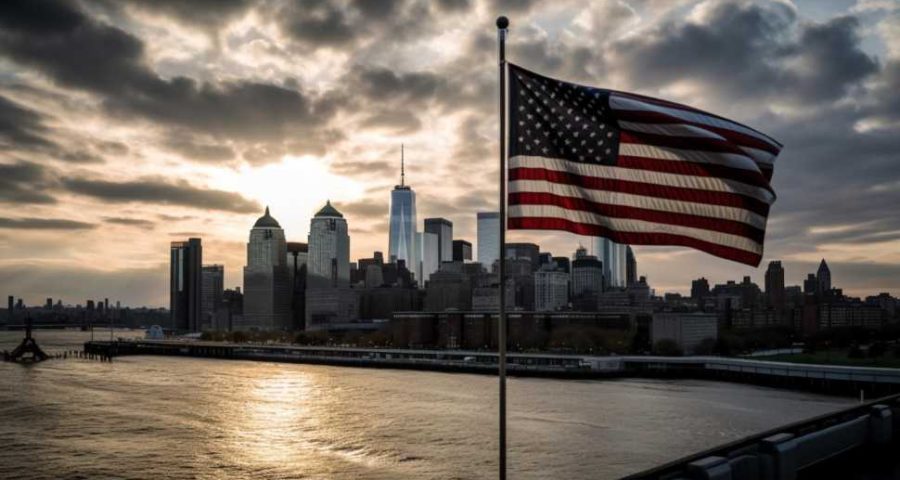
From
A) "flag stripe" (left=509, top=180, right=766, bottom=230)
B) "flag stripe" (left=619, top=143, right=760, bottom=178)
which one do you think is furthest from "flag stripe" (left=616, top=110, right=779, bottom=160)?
"flag stripe" (left=509, top=180, right=766, bottom=230)

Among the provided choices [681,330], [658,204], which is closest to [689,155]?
[658,204]

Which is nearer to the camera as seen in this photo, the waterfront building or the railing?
the railing

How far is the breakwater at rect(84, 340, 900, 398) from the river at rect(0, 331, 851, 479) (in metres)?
6.09

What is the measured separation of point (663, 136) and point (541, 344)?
153 m

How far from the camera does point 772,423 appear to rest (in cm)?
5759

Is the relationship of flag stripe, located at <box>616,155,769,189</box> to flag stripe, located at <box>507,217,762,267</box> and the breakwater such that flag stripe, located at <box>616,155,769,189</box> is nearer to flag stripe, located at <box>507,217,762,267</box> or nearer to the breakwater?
flag stripe, located at <box>507,217,762,267</box>

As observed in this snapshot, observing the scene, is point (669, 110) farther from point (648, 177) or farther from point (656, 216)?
point (656, 216)

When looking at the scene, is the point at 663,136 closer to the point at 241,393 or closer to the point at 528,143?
the point at 528,143

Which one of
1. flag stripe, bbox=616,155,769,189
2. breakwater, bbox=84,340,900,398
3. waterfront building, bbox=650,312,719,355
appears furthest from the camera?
waterfront building, bbox=650,312,719,355

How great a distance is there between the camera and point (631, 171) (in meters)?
12.7

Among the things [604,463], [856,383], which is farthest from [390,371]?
[604,463]

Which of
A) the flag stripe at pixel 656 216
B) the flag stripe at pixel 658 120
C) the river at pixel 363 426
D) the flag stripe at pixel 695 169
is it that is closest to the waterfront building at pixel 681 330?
the river at pixel 363 426

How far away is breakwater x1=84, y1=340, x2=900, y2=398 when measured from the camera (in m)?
87.6

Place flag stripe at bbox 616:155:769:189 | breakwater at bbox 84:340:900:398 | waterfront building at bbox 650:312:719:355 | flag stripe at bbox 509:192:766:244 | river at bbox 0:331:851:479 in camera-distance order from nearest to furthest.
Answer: flag stripe at bbox 616:155:769:189 < flag stripe at bbox 509:192:766:244 < river at bbox 0:331:851:479 < breakwater at bbox 84:340:900:398 < waterfront building at bbox 650:312:719:355
